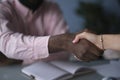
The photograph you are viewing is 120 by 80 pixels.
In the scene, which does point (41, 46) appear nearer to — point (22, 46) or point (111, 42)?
point (22, 46)

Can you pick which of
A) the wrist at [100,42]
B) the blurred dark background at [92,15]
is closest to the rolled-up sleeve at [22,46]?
the wrist at [100,42]

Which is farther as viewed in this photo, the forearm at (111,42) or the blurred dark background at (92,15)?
the blurred dark background at (92,15)

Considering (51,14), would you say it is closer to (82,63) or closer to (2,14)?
(2,14)

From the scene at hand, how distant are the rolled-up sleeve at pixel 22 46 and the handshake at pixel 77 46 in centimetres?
5

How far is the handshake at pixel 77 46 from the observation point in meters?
1.46

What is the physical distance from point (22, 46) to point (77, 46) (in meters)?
0.30

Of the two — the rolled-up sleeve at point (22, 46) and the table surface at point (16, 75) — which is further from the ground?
the rolled-up sleeve at point (22, 46)

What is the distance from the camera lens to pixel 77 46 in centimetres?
146

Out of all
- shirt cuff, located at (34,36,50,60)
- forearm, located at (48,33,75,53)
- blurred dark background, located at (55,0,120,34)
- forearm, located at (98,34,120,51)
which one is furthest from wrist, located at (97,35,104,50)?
blurred dark background, located at (55,0,120,34)

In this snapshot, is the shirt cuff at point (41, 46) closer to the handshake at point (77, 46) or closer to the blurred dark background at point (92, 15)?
the handshake at point (77, 46)

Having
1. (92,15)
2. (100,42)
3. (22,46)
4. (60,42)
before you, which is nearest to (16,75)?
(22,46)

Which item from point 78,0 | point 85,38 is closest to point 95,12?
point 78,0

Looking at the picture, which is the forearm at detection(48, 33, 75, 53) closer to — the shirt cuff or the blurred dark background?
the shirt cuff

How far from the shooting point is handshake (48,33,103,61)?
1.46m
